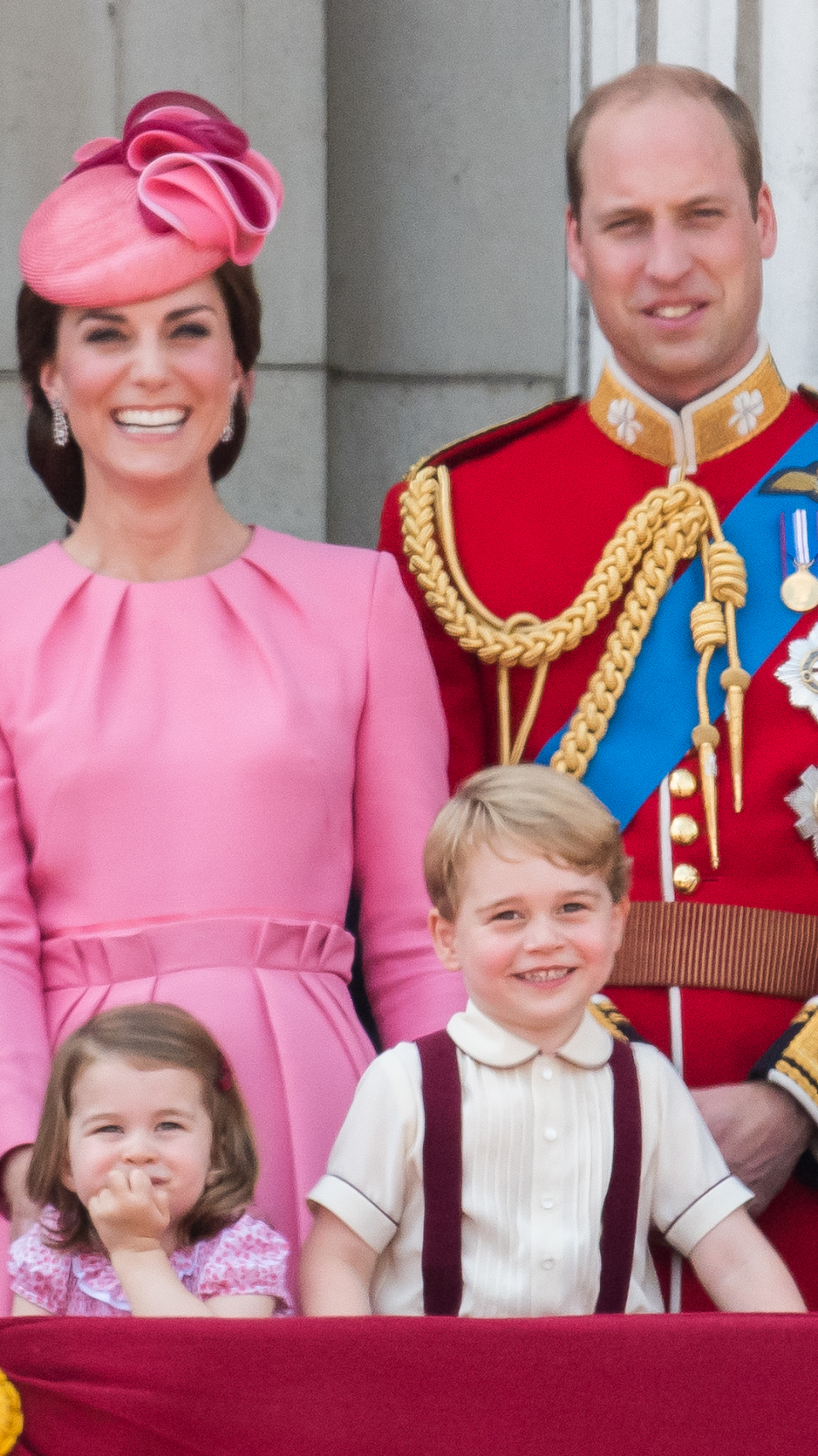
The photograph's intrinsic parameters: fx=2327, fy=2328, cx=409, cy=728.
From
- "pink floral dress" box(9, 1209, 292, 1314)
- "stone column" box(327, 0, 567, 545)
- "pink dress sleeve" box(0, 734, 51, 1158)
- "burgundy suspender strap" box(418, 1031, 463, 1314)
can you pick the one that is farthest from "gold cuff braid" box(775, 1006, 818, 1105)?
"stone column" box(327, 0, 567, 545)

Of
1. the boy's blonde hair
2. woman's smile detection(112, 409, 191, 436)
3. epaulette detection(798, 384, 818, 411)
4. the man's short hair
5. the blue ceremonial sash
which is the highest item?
the man's short hair

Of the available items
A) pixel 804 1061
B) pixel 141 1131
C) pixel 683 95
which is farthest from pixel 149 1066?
pixel 683 95

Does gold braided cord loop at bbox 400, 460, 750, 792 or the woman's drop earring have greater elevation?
the woman's drop earring

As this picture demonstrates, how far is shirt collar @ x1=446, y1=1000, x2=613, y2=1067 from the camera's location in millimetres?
1853

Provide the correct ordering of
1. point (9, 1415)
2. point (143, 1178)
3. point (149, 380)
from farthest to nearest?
point (149, 380) → point (143, 1178) → point (9, 1415)

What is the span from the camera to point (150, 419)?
2211mm

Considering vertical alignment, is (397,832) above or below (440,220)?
below

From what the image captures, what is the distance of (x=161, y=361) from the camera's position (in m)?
2.19

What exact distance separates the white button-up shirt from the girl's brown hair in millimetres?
74

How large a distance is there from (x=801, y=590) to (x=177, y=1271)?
93cm

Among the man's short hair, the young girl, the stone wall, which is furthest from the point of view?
the stone wall

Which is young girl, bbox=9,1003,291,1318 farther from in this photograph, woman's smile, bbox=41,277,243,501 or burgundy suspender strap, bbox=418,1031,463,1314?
woman's smile, bbox=41,277,243,501

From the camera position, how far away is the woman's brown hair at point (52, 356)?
88.7 inches

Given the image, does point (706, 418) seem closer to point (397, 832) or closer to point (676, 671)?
point (676, 671)
